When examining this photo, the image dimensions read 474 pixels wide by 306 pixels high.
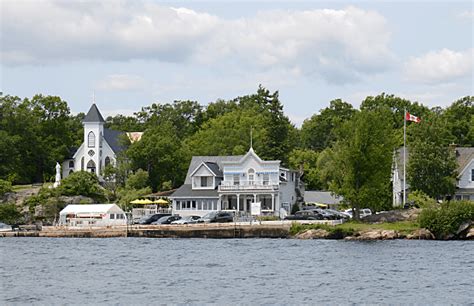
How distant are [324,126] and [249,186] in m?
59.7

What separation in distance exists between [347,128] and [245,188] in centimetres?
1532

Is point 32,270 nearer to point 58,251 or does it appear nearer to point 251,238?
point 58,251

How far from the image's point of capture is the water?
129 ft

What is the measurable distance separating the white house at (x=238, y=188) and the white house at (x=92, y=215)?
9427mm

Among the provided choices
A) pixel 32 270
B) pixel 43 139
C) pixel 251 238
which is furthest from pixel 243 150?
pixel 32 270

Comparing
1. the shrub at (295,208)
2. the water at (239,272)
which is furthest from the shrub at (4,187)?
the shrub at (295,208)

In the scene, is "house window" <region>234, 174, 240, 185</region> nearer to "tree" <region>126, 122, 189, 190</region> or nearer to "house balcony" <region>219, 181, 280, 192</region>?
"house balcony" <region>219, 181, 280, 192</region>

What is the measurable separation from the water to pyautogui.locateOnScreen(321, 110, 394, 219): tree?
10.5 metres

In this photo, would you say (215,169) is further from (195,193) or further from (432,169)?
(432,169)

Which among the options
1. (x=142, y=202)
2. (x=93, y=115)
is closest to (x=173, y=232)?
(x=142, y=202)

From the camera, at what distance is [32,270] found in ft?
165

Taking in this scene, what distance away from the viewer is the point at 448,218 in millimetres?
69875

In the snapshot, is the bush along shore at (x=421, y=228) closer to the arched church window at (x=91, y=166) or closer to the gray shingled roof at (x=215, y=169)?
the gray shingled roof at (x=215, y=169)

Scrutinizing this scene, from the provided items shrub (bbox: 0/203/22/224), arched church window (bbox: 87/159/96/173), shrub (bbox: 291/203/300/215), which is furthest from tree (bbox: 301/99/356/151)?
shrub (bbox: 0/203/22/224)
